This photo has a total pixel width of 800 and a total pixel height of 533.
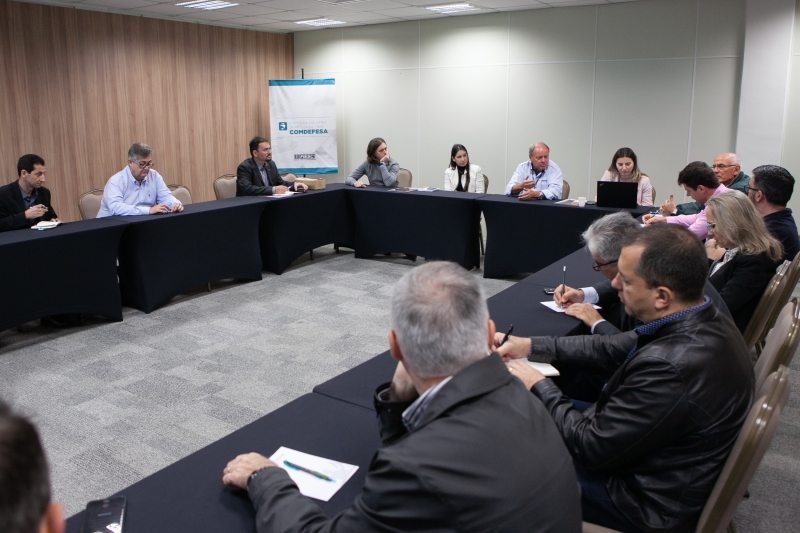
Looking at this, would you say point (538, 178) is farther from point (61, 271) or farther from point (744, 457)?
point (744, 457)

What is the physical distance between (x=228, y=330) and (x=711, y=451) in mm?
3966

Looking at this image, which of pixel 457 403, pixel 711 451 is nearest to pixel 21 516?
pixel 457 403

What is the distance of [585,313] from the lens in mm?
2900

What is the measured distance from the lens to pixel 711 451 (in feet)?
5.51

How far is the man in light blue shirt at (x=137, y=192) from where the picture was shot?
5.50 metres

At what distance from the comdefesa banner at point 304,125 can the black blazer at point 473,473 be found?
8.73m

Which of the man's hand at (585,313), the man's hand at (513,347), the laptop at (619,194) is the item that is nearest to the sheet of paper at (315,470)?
the man's hand at (513,347)

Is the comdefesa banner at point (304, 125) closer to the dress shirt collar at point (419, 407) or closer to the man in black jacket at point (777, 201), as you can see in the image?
the man in black jacket at point (777, 201)

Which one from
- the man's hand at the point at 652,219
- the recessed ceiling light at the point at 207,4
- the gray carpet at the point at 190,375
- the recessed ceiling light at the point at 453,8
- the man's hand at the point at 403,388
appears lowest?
the gray carpet at the point at 190,375

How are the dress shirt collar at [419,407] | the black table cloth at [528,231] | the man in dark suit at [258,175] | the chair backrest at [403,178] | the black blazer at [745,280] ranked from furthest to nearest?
the chair backrest at [403,178]
the man in dark suit at [258,175]
the black table cloth at [528,231]
the black blazer at [745,280]
the dress shirt collar at [419,407]

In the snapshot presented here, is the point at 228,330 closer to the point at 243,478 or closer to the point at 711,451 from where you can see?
the point at 243,478

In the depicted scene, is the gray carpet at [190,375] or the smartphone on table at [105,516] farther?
the gray carpet at [190,375]

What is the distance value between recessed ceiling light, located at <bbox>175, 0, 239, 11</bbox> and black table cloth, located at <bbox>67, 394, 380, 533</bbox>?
664 centimetres

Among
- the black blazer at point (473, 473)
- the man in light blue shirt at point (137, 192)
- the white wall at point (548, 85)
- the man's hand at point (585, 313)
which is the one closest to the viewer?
the black blazer at point (473, 473)
